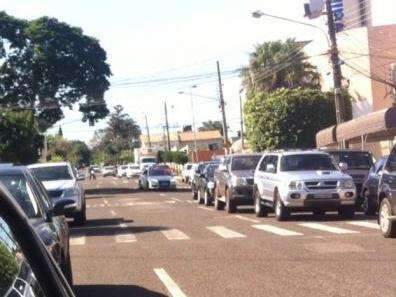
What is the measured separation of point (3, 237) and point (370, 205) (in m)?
19.7

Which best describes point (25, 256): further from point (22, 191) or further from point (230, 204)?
point (230, 204)

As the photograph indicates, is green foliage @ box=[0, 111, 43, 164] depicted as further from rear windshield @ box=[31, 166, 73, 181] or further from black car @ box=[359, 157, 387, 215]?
black car @ box=[359, 157, 387, 215]

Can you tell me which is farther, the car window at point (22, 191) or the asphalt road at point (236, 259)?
the asphalt road at point (236, 259)

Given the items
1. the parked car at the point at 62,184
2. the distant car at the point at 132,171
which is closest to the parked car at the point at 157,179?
the parked car at the point at 62,184

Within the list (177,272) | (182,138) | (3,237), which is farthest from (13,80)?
(182,138)

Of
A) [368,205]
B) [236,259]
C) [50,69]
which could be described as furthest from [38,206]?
[50,69]

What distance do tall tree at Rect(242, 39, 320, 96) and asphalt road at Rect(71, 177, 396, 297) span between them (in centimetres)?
3440

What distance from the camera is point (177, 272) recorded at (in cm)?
1172

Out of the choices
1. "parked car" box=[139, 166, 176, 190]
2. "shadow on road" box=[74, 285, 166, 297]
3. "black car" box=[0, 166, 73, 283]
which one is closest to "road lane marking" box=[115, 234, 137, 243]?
"shadow on road" box=[74, 285, 166, 297]

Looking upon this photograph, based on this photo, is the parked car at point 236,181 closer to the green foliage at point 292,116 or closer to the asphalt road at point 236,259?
the asphalt road at point 236,259

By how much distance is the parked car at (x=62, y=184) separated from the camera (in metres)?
21.4

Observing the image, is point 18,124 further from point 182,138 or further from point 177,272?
point 182,138

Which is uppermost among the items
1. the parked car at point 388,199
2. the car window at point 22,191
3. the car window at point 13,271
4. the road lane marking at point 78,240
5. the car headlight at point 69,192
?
the car window at point 22,191

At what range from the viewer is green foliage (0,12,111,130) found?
54.2m
